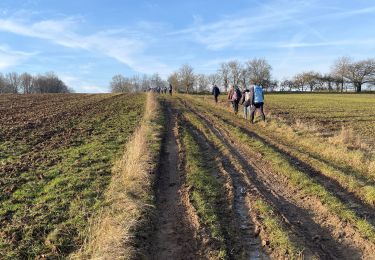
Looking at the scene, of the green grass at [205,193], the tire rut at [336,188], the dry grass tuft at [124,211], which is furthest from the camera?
the tire rut at [336,188]

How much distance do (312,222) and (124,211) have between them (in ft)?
10.4

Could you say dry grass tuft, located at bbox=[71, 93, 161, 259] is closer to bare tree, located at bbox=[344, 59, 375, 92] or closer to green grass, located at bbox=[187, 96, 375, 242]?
green grass, located at bbox=[187, 96, 375, 242]

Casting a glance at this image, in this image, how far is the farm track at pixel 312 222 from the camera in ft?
16.6

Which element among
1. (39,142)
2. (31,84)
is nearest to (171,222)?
(39,142)

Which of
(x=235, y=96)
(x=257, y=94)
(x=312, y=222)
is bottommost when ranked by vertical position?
(x=312, y=222)

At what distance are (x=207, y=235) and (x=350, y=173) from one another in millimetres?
4889

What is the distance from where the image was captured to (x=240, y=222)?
19.6 ft

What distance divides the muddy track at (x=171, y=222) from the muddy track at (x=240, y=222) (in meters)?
0.62

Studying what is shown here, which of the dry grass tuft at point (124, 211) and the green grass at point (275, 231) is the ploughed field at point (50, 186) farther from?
the green grass at point (275, 231)

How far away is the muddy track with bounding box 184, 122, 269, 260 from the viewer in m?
5.02

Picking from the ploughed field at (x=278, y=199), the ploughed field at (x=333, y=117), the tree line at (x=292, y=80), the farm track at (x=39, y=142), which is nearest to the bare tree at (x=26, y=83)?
the tree line at (x=292, y=80)

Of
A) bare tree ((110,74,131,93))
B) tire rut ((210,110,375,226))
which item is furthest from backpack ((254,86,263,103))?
bare tree ((110,74,131,93))

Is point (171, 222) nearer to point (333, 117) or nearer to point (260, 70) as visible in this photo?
point (333, 117)

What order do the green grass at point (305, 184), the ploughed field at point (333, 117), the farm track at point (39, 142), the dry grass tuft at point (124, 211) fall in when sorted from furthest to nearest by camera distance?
the ploughed field at point (333, 117), the farm track at point (39, 142), the green grass at point (305, 184), the dry grass tuft at point (124, 211)
